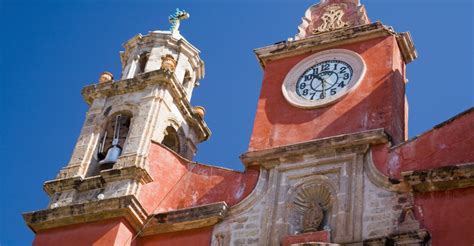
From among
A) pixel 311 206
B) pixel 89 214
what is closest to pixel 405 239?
pixel 311 206

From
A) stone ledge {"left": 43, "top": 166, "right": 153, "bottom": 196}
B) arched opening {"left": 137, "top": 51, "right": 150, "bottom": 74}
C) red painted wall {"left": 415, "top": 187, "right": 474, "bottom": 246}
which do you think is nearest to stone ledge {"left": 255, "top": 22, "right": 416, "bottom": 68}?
arched opening {"left": 137, "top": 51, "right": 150, "bottom": 74}

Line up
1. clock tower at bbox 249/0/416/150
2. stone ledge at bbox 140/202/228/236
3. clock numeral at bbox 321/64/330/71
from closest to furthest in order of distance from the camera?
stone ledge at bbox 140/202/228/236
clock tower at bbox 249/0/416/150
clock numeral at bbox 321/64/330/71

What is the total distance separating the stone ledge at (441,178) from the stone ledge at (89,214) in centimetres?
478

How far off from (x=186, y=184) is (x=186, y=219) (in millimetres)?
1163

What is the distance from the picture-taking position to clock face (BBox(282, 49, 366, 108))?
16.9 metres

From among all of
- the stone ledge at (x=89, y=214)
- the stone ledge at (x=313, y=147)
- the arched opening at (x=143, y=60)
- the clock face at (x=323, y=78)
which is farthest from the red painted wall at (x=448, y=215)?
the arched opening at (x=143, y=60)

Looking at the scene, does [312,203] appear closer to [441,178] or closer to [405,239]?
[405,239]

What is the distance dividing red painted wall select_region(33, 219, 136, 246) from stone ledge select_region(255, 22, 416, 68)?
4848 mm

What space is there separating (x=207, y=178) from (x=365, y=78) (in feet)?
11.5

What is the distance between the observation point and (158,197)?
16656 mm

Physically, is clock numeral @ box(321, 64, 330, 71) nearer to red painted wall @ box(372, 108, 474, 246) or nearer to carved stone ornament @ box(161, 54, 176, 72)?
red painted wall @ box(372, 108, 474, 246)

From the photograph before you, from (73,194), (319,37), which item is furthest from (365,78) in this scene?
(73,194)

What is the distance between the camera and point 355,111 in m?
16.3

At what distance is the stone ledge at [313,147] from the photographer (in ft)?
50.4
